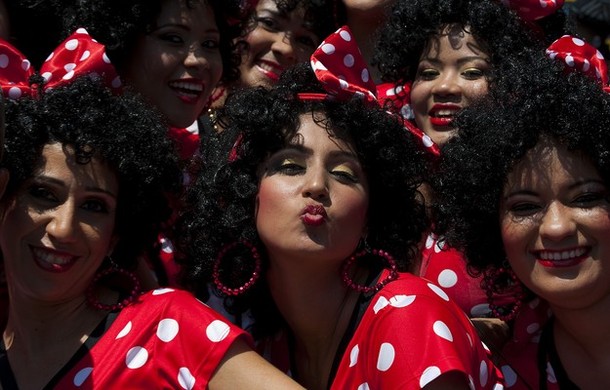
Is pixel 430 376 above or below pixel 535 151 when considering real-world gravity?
below

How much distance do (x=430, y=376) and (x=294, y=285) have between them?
0.70 meters

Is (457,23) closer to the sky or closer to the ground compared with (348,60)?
closer to the ground

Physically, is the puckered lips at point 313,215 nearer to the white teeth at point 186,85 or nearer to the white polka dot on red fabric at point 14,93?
the white polka dot on red fabric at point 14,93

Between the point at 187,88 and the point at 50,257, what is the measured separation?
143 centimetres

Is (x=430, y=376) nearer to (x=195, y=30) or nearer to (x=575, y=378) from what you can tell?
(x=575, y=378)

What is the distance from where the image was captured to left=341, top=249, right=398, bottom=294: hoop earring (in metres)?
3.75

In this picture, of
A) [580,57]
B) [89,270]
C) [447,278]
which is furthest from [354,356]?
[580,57]

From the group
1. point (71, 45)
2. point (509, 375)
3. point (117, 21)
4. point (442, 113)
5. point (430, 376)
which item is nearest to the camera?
point (430, 376)

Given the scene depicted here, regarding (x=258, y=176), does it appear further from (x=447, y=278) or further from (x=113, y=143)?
(x=447, y=278)

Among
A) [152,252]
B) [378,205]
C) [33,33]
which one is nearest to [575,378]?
[378,205]

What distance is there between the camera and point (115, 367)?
3.64m

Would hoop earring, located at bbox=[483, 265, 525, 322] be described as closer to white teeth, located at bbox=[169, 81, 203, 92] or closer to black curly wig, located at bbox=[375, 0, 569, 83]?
black curly wig, located at bbox=[375, 0, 569, 83]

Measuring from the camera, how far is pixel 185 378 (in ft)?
11.7

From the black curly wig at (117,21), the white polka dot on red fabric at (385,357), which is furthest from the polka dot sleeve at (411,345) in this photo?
the black curly wig at (117,21)
